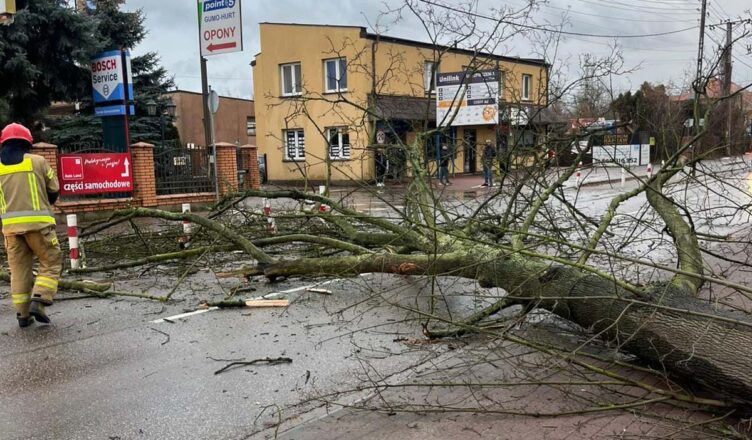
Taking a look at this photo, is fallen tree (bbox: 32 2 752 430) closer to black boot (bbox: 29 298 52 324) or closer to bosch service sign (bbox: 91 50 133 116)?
black boot (bbox: 29 298 52 324)

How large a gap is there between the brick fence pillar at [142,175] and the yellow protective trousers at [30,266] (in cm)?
1104

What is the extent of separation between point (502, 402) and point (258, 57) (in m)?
29.8

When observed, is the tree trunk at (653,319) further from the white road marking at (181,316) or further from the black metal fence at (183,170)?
the black metal fence at (183,170)

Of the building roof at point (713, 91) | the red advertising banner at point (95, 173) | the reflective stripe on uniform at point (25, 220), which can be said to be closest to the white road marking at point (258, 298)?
the reflective stripe on uniform at point (25, 220)

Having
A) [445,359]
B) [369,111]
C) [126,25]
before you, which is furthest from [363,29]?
[445,359]

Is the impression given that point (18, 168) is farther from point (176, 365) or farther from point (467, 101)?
point (467, 101)

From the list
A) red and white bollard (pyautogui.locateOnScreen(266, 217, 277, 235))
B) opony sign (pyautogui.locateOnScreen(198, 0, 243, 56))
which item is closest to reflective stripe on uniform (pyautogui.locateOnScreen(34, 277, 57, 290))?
red and white bollard (pyautogui.locateOnScreen(266, 217, 277, 235))

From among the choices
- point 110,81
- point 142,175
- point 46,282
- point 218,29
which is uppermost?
point 218,29

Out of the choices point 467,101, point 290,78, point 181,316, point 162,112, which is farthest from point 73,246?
point 290,78

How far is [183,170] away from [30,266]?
40.8 feet

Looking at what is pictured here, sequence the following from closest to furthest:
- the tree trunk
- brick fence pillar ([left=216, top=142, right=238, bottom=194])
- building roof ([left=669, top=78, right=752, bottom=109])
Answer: the tree trunk
building roof ([left=669, top=78, right=752, bottom=109])
brick fence pillar ([left=216, top=142, right=238, bottom=194])

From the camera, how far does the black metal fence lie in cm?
1755

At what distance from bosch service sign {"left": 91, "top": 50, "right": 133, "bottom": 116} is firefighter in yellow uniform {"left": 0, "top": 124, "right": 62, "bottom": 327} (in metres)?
12.5

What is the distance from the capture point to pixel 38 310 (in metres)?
5.88
